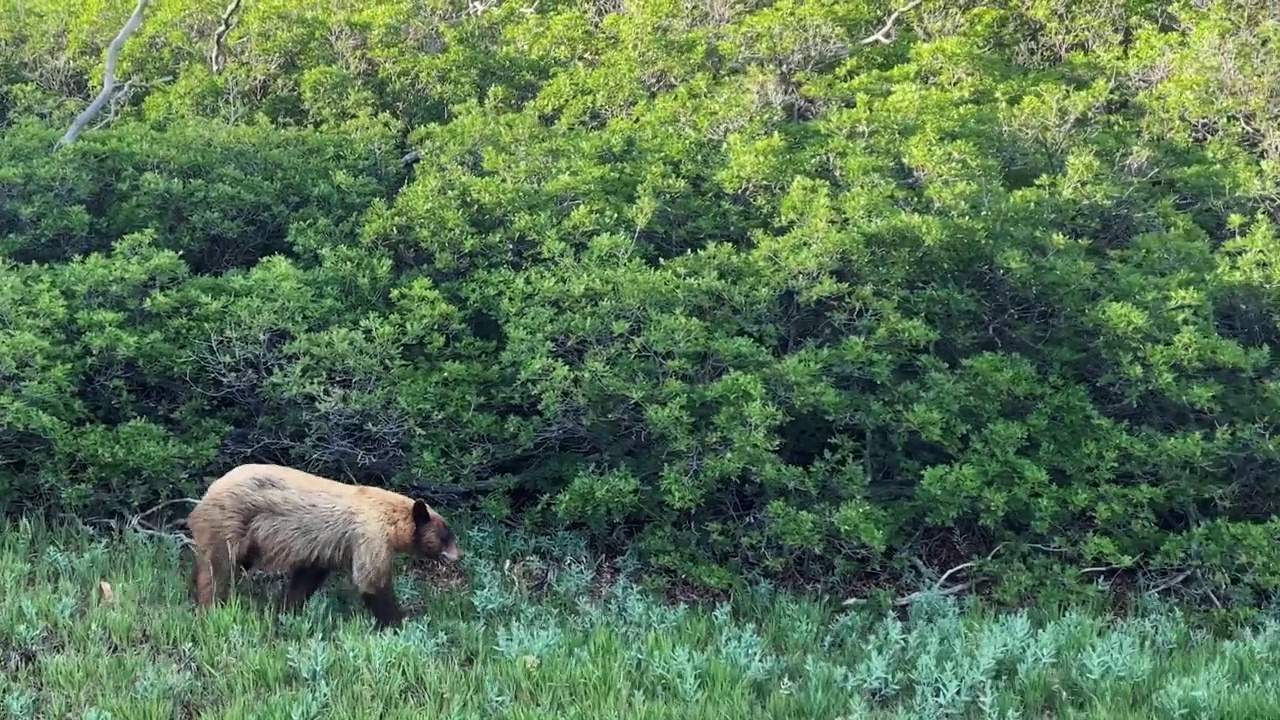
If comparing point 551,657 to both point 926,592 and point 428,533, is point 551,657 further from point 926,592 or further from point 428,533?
point 926,592

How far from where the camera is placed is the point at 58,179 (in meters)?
7.96

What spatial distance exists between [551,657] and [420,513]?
129 cm

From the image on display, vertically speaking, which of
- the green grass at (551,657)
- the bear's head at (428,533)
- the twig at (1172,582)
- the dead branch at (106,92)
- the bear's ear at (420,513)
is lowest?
the twig at (1172,582)

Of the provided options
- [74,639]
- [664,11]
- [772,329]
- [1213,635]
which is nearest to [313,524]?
[74,639]

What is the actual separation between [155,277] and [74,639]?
2864 mm

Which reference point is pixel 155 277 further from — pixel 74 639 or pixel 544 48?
pixel 544 48

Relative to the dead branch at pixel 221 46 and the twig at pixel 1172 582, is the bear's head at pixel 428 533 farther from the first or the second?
the dead branch at pixel 221 46

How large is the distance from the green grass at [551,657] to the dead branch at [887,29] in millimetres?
5532

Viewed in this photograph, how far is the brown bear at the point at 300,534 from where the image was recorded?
590cm

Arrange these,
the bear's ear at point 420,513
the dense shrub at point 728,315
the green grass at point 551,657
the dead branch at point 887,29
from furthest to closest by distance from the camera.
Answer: the dead branch at point 887,29 < the dense shrub at point 728,315 < the bear's ear at point 420,513 < the green grass at point 551,657

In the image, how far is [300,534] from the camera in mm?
5934

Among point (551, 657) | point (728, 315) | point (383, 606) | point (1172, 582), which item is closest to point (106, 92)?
point (383, 606)

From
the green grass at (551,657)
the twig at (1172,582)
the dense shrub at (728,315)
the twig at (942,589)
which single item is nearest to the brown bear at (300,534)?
the green grass at (551,657)

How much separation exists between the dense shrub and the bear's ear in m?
1.08
